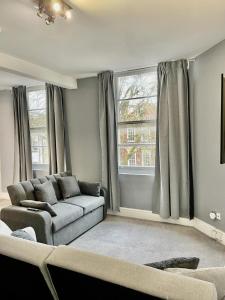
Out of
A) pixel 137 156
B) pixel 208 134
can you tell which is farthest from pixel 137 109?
pixel 208 134

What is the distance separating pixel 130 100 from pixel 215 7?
228 centimetres

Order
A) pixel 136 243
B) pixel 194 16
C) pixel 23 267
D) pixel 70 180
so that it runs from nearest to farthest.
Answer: pixel 23 267 < pixel 194 16 < pixel 136 243 < pixel 70 180

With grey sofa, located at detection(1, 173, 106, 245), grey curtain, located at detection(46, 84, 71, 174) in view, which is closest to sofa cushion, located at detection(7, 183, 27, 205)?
grey sofa, located at detection(1, 173, 106, 245)

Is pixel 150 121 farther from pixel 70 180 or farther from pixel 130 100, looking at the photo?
pixel 70 180

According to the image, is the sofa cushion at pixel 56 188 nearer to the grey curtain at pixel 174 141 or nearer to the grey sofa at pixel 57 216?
the grey sofa at pixel 57 216

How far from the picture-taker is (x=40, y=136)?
5.41m

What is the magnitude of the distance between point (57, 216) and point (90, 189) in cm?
115

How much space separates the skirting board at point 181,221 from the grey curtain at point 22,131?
2.19 meters

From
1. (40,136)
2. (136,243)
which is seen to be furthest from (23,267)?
(40,136)

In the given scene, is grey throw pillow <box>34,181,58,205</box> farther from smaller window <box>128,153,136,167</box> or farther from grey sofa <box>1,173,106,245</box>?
smaller window <box>128,153,136,167</box>

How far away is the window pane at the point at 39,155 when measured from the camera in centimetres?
535

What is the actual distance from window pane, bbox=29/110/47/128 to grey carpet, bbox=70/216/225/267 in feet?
8.77

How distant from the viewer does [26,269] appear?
4.49 ft

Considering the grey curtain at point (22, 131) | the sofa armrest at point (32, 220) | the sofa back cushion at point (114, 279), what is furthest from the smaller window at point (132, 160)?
the sofa back cushion at point (114, 279)
